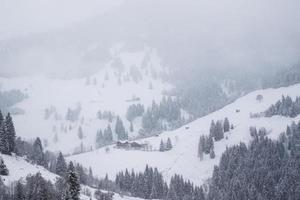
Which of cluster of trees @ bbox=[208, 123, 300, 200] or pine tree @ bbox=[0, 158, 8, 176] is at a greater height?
pine tree @ bbox=[0, 158, 8, 176]

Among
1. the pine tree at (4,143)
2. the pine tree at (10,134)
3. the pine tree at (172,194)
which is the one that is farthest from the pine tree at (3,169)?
the pine tree at (172,194)

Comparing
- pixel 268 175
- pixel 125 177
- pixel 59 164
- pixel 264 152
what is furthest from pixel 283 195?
pixel 59 164

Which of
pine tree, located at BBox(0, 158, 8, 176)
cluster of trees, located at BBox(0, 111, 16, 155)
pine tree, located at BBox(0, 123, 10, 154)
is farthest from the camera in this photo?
cluster of trees, located at BBox(0, 111, 16, 155)

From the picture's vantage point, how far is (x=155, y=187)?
621ft

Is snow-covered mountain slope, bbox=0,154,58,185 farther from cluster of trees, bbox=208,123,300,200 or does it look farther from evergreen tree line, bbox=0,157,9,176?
cluster of trees, bbox=208,123,300,200

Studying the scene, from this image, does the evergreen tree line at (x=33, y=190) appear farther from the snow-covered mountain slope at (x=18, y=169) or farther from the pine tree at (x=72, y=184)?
the pine tree at (x=72, y=184)

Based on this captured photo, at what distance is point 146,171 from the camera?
651 feet

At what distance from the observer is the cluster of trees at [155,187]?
18365 centimetres

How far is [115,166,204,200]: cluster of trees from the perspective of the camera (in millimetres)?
183650

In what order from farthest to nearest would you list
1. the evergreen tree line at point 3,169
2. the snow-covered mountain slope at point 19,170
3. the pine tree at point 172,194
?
1. the pine tree at point 172,194
2. the evergreen tree line at point 3,169
3. the snow-covered mountain slope at point 19,170

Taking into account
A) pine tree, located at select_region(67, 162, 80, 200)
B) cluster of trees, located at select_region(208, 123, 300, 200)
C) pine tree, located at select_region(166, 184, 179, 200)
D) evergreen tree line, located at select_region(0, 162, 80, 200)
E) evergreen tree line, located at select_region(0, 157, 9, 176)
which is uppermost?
pine tree, located at select_region(67, 162, 80, 200)

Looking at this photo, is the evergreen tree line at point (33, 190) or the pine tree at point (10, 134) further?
the pine tree at point (10, 134)

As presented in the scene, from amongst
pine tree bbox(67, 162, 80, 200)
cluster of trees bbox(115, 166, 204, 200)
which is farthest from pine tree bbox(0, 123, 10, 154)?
pine tree bbox(67, 162, 80, 200)

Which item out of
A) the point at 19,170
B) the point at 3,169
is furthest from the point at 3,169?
the point at 19,170
